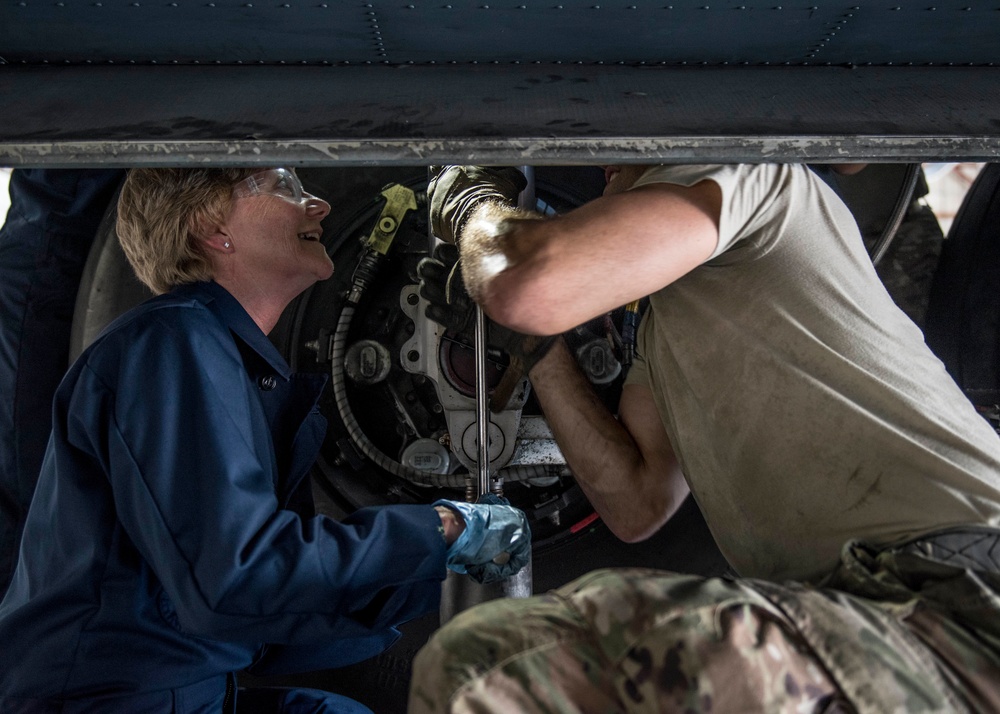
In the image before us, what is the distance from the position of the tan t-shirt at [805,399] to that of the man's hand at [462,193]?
417 millimetres

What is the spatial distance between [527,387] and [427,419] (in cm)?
33

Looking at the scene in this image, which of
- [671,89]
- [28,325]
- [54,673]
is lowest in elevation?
[54,673]

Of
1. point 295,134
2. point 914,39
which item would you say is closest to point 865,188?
point 914,39

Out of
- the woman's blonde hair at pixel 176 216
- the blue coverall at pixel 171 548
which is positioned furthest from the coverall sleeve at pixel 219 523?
the woman's blonde hair at pixel 176 216

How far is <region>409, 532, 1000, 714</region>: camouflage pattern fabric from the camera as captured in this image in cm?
82

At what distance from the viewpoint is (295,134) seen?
3.62 feet

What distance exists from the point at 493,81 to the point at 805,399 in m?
0.67

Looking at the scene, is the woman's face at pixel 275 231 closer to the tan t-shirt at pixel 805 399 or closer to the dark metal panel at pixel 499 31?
the dark metal panel at pixel 499 31

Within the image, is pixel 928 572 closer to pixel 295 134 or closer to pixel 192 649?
pixel 295 134

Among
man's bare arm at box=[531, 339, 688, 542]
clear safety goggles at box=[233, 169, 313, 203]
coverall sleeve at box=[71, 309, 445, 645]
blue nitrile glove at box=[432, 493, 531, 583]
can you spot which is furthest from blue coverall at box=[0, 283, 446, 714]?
man's bare arm at box=[531, 339, 688, 542]

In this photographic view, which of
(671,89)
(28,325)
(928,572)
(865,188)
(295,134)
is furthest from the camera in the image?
(865,188)

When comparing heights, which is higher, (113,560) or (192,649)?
(113,560)

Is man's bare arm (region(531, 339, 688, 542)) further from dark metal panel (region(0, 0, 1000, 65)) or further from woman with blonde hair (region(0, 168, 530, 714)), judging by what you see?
dark metal panel (region(0, 0, 1000, 65))

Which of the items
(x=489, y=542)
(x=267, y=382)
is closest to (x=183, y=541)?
(x=267, y=382)
